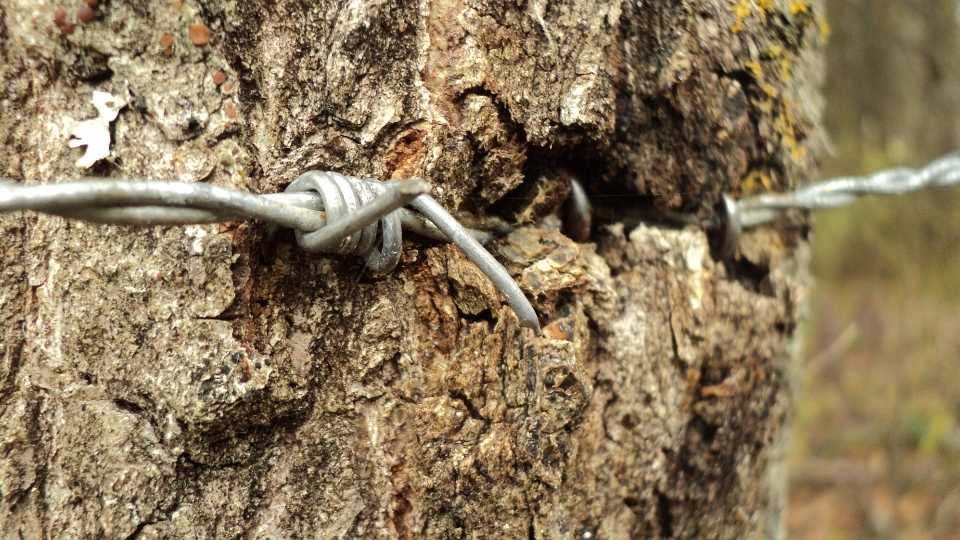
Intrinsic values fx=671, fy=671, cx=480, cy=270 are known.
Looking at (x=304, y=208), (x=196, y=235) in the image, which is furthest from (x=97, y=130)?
(x=304, y=208)

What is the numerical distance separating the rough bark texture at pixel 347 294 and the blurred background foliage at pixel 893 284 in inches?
171

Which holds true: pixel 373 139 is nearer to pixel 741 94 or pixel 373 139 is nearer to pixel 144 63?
pixel 144 63

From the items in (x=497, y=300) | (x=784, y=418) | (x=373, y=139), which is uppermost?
(x=373, y=139)

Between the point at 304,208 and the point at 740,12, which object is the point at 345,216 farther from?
the point at 740,12

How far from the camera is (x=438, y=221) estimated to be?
0.86 metres

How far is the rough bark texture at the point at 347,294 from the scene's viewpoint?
2.94 ft

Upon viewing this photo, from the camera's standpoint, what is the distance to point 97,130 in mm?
896

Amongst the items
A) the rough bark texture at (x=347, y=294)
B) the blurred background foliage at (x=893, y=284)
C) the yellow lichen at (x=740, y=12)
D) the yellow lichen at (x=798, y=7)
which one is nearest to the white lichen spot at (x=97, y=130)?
the rough bark texture at (x=347, y=294)

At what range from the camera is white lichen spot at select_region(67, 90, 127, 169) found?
0.90 m

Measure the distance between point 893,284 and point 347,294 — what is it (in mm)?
5626

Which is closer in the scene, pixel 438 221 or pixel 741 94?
pixel 438 221

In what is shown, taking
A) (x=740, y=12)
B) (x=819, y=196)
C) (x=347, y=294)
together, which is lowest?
(x=347, y=294)

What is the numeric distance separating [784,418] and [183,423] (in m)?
1.29

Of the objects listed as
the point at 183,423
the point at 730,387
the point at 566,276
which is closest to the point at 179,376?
the point at 183,423
